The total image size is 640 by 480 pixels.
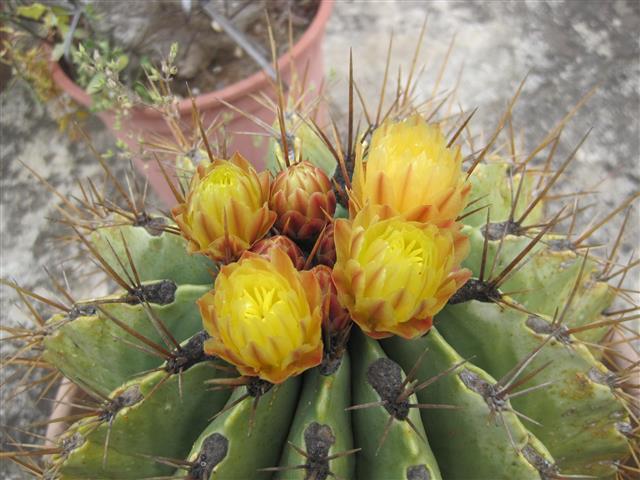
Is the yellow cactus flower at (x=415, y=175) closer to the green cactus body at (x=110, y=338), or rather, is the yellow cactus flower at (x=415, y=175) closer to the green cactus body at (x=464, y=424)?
the green cactus body at (x=464, y=424)

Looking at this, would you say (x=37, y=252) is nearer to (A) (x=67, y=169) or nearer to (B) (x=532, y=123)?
(A) (x=67, y=169)

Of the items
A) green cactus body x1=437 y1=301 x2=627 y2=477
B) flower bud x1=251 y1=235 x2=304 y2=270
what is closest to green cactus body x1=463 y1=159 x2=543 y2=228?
green cactus body x1=437 y1=301 x2=627 y2=477

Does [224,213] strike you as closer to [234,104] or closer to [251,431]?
[251,431]

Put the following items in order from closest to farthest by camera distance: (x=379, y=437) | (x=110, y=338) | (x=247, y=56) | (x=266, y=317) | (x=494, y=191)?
(x=266, y=317), (x=379, y=437), (x=110, y=338), (x=494, y=191), (x=247, y=56)

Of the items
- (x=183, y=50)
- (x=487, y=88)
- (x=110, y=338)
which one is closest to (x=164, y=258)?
(x=110, y=338)

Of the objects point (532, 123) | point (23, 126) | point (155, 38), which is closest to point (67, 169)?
point (23, 126)

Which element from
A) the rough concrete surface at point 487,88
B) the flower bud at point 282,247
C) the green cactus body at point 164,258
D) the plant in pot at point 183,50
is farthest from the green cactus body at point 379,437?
the rough concrete surface at point 487,88
